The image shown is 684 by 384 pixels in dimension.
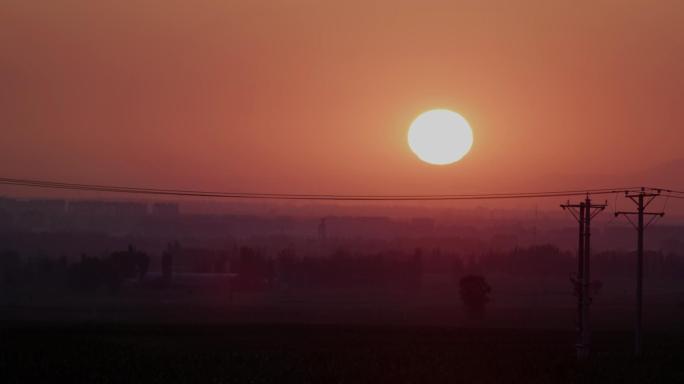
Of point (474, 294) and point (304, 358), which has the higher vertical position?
point (474, 294)

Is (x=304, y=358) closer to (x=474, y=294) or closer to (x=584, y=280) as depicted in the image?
(x=584, y=280)

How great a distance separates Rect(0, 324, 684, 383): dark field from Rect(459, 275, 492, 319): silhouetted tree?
21174 mm

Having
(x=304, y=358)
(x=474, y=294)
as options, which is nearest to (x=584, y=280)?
(x=304, y=358)

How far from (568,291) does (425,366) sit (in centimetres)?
6931

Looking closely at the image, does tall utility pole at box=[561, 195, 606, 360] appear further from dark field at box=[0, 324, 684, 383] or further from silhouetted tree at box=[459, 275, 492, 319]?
silhouetted tree at box=[459, 275, 492, 319]

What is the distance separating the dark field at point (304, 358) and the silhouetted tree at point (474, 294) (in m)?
21.2

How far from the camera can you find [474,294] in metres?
82.7

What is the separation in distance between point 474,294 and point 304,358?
3942cm

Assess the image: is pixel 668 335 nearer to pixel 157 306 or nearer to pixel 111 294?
pixel 157 306

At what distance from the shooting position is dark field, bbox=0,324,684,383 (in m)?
40.7

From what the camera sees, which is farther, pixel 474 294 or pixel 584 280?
pixel 474 294

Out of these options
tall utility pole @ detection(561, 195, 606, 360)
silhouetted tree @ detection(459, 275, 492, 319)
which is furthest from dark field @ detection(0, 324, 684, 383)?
silhouetted tree @ detection(459, 275, 492, 319)

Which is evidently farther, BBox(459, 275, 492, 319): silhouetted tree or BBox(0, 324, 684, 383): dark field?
BBox(459, 275, 492, 319): silhouetted tree

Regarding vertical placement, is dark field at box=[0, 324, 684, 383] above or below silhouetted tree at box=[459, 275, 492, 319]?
below
